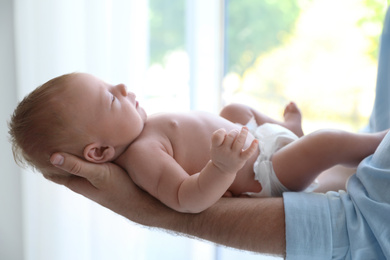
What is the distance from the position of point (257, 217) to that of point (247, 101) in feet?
11.8

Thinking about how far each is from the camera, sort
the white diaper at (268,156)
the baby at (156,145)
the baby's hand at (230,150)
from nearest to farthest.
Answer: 1. the baby's hand at (230,150)
2. the baby at (156,145)
3. the white diaper at (268,156)

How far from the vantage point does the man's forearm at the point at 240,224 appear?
83 cm

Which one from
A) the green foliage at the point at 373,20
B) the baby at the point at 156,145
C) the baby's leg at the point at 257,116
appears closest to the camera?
the baby at the point at 156,145

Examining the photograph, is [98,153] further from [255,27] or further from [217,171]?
[255,27]

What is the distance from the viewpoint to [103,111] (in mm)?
956

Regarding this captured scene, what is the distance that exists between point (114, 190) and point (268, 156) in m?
0.40

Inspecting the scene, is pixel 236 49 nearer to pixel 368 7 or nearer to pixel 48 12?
pixel 368 7

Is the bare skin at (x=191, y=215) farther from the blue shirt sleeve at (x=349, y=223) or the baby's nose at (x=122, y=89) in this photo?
the baby's nose at (x=122, y=89)

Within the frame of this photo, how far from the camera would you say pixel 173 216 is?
36.1 inches

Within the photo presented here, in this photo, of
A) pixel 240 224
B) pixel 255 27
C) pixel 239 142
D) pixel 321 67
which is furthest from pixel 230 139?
pixel 255 27

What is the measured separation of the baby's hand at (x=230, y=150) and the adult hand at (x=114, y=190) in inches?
8.4

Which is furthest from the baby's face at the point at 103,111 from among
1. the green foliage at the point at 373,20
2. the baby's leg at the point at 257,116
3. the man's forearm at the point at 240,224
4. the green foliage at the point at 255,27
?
the green foliage at the point at 373,20

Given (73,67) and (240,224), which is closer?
(240,224)

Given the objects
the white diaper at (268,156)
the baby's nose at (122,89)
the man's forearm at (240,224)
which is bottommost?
the man's forearm at (240,224)
